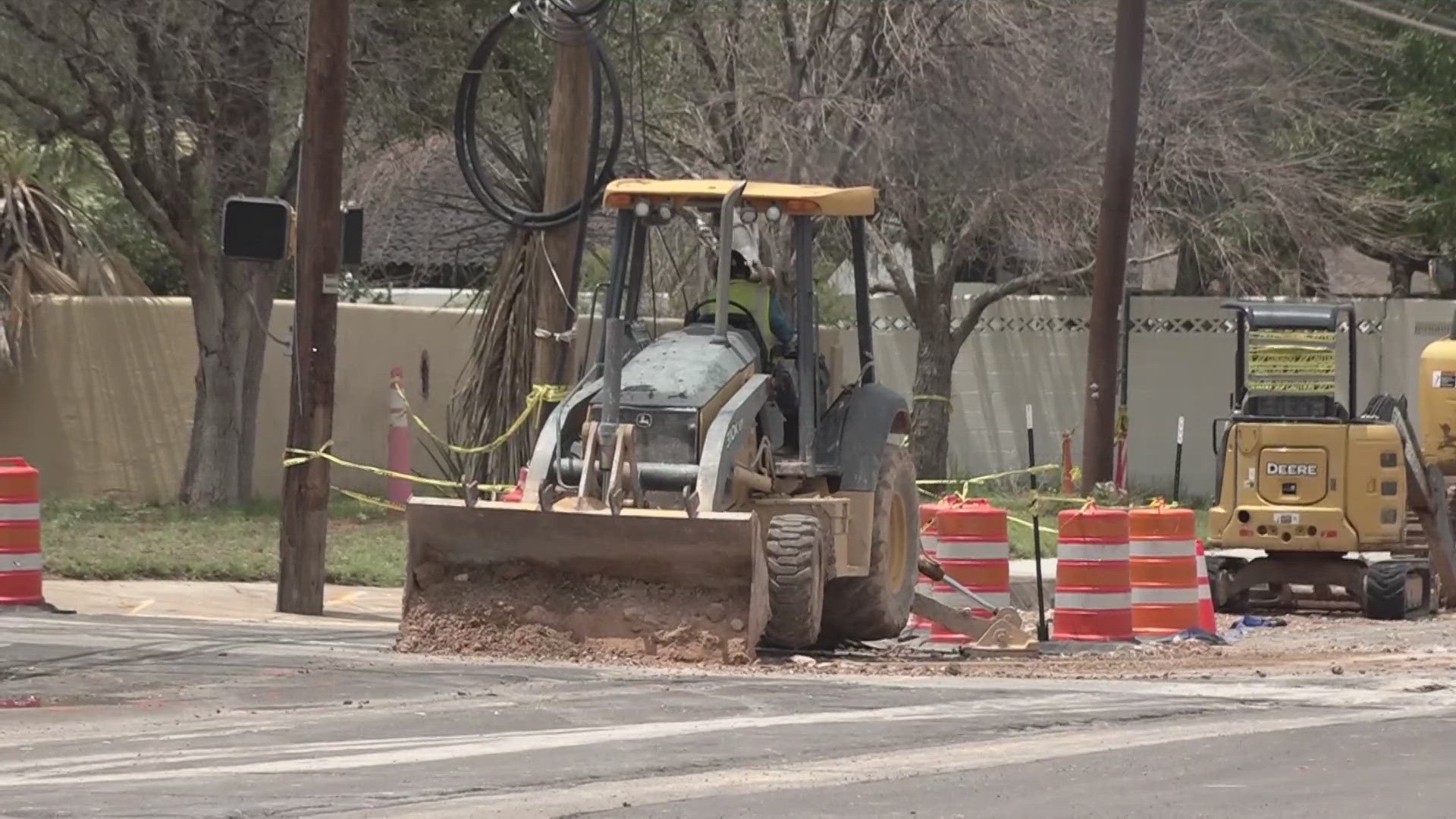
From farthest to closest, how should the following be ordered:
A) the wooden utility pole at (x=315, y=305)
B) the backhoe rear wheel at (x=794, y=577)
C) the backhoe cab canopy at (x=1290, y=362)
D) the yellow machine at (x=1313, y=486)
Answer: the backhoe cab canopy at (x=1290, y=362)
the yellow machine at (x=1313, y=486)
the wooden utility pole at (x=315, y=305)
the backhoe rear wheel at (x=794, y=577)

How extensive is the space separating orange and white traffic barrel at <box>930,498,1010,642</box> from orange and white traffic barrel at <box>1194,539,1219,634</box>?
4.50ft

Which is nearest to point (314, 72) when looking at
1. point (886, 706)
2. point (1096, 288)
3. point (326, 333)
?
point (326, 333)

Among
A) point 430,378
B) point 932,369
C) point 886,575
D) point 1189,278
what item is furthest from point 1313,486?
point 1189,278

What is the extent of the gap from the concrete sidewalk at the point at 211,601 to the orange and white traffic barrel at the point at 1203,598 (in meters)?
5.44

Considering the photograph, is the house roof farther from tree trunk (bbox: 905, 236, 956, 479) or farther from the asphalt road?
the asphalt road

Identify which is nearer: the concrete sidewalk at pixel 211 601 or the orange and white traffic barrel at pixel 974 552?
the concrete sidewalk at pixel 211 601

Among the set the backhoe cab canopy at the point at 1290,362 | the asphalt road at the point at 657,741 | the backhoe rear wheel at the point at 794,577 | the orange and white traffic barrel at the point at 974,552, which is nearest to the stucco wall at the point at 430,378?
the backhoe cab canopy at the point at 1290,362

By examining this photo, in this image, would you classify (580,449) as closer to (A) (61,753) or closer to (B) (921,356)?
(A) (61,753)

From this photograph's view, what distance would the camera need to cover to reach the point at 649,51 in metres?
24.3

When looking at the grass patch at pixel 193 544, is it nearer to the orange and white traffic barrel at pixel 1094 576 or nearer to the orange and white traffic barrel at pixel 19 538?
the orange and white traffic barrel at pixel 19 538

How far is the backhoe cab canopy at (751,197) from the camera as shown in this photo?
13133mm

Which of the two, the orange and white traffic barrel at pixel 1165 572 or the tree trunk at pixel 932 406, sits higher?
the tree trunk at pixel 932 406

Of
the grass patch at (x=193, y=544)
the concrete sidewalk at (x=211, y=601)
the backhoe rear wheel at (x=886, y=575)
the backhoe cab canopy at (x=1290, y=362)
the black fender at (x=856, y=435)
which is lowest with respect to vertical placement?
the concrete sidewalk at (x=211, y=601)

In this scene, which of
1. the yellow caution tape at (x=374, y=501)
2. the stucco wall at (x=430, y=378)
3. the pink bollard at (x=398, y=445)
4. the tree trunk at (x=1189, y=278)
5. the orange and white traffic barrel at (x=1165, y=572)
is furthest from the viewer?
the tree trunk at (x=1189, y=278)
